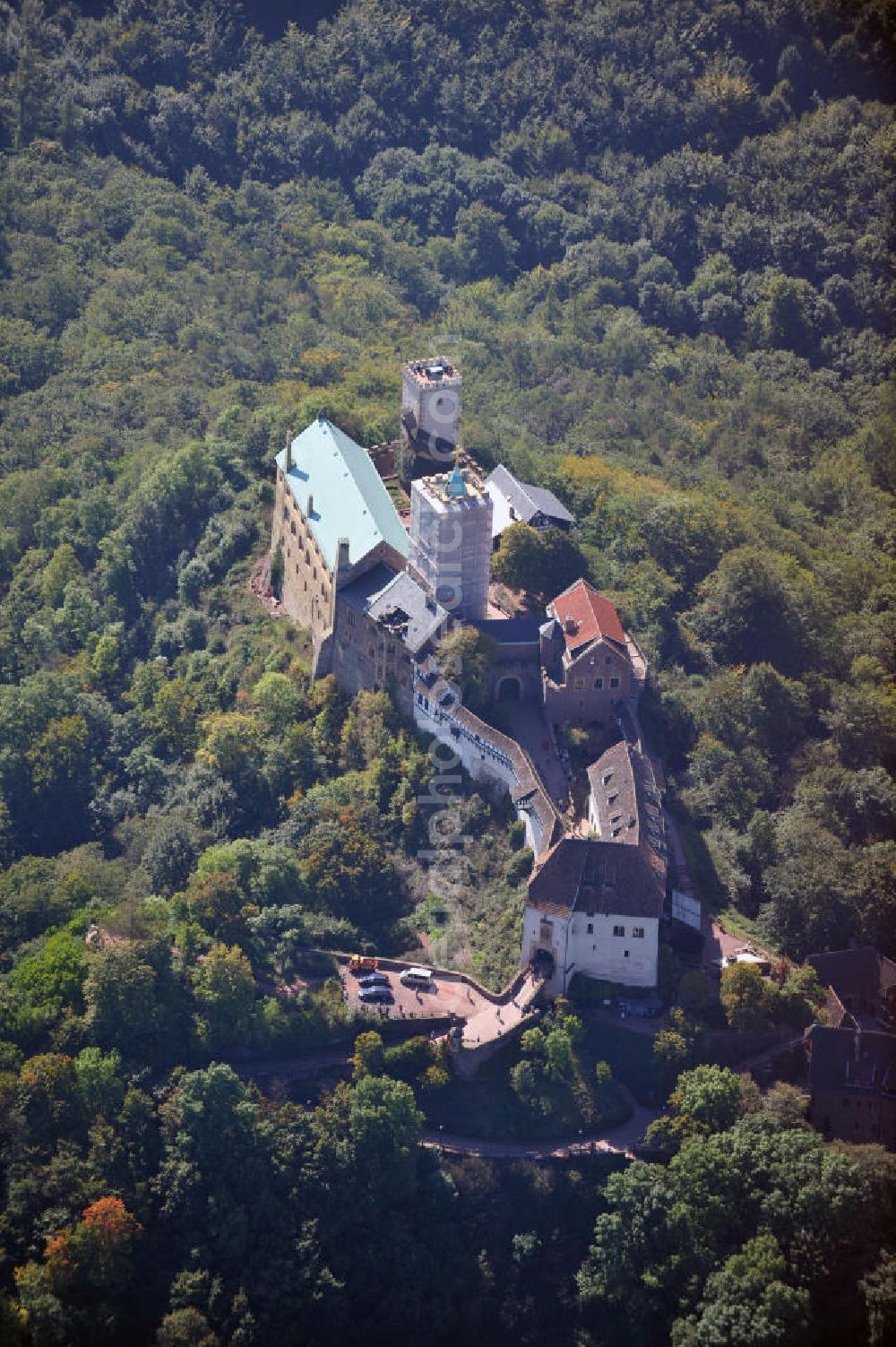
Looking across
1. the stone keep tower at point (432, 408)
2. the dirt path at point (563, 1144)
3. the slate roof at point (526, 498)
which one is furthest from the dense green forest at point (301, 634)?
the stone keep tower at point (432, 408)

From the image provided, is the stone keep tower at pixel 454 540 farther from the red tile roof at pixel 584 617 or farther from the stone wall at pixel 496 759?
the stone wall at pixel 496 759

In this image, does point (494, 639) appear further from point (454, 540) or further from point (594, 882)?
point (594, 882)

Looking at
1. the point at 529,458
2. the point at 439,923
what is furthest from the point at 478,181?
the point at 439,923

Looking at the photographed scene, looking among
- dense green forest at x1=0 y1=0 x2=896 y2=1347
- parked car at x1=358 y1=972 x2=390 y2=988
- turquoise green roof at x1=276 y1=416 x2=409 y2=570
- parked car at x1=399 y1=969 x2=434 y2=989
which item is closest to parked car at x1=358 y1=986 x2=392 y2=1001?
parked car at x1=358 y1=972 x2=390 y2=988

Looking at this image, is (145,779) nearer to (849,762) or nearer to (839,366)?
(849,762)

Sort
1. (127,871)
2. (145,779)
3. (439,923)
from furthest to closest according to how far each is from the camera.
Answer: (145,779) → (127,871) → (439,923)
